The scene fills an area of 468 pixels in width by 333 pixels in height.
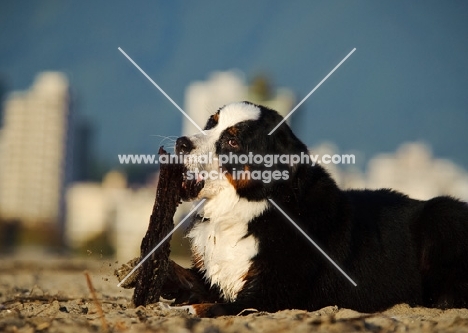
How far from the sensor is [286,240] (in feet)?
19.3

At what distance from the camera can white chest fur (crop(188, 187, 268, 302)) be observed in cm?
595

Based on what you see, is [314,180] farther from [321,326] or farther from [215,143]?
[321,326]

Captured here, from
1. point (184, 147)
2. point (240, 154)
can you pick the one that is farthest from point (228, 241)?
point (184, 147)

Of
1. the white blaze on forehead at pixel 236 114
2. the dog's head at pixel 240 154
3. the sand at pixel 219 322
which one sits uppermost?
the white blaze on forehead at pixel 236 114

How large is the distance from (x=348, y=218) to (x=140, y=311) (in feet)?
6.47

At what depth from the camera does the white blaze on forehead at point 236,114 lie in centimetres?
612

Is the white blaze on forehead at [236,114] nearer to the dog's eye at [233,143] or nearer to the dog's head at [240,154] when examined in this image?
the dog's head at [240,154]

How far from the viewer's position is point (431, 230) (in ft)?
21.4

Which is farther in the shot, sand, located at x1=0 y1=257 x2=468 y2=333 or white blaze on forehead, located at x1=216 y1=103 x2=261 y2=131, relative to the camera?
white blaze on forehead, located at x1=216 y1=103 x2=261 y2=131

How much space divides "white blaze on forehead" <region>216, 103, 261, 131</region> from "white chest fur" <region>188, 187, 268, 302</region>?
554 millimetres

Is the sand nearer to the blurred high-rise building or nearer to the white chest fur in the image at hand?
the white chest fur

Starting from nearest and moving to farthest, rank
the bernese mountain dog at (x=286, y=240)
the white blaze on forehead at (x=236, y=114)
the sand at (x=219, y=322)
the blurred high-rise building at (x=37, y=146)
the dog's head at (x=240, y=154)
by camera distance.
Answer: the sand at (x=219, y=322) → the bernese mountain dog at (x=286, y=240) → the dog's head at (x=240, y=154) → the white blaze on forehead at (x=236, y=114) → the blurred high-rise building at (x=37, y=146)

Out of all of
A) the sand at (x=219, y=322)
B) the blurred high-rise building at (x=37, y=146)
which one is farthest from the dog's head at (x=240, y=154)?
the blurred high-rise building at (x=37, y=146)

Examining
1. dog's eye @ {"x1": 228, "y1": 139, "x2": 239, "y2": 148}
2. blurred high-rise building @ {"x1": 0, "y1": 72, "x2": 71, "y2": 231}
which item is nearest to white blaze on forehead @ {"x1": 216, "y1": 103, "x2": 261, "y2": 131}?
dog's eye @ {"x1": 228, "y1": 139, "x2": 239, "y2": 148}
